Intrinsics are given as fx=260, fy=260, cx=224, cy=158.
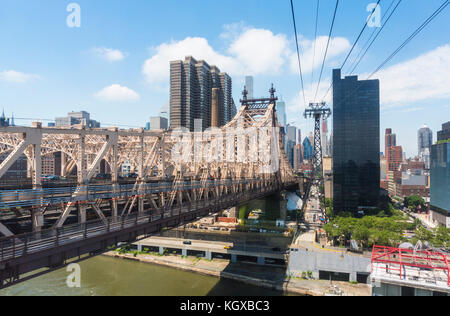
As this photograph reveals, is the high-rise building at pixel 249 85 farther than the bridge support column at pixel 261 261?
Yes

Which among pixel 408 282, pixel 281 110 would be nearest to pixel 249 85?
pixel 281 110

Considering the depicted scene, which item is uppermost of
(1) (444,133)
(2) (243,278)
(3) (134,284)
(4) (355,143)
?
(1) (444,133)

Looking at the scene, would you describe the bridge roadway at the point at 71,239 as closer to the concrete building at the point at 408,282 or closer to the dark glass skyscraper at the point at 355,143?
the concrete building at the point at 408,282

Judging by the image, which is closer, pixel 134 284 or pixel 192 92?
pixel 134 284

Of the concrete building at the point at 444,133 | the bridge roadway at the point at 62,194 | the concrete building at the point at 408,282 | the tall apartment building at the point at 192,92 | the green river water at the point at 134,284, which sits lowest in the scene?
the green river water at the point at 134,284

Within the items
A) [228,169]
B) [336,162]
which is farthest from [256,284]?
[336,162]

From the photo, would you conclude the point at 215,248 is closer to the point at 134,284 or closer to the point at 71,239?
the point at 134,284

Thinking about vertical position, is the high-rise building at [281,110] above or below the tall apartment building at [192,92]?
above

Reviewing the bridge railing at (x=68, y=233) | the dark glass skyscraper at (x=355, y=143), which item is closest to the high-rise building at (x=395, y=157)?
the dark glass skyscraper at (x=355, y=143)
